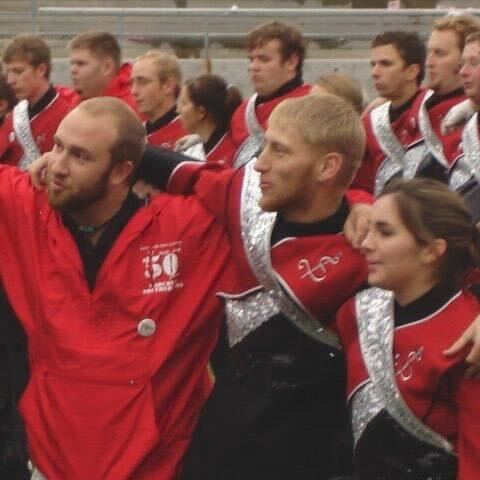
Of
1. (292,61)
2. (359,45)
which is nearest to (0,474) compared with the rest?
(292,61)

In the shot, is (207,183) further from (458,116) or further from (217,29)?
(217,29)

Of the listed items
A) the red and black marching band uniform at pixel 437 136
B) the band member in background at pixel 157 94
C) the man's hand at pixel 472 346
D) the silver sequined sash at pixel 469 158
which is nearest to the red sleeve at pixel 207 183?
the man's hand at pixel 472 346

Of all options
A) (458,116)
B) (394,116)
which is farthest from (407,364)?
(394,116)

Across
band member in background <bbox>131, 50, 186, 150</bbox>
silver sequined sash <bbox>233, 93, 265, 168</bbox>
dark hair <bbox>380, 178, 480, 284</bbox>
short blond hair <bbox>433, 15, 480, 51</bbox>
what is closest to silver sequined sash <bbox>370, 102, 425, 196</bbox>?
short blond hair <bbox>433, 15, 480, 51</bbox>

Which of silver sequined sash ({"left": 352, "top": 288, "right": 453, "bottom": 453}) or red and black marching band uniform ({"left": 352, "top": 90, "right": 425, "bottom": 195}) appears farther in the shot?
red and black marching band uniform ({"left": 352, "top": 90, "right": 425, "bottom": 195})

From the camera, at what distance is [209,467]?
3.21m

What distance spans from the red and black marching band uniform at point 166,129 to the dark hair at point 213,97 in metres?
0.14

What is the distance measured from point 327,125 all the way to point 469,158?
48.3 inches

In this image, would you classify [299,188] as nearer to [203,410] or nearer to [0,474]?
[203,410]

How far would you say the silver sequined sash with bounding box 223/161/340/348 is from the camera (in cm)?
312

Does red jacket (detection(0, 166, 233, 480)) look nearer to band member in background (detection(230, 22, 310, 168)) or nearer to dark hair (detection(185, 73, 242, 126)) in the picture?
band member in background (detection(230, 22, 310, 168))

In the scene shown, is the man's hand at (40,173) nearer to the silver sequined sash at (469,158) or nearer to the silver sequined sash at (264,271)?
the silver sequined sash at (264,271)

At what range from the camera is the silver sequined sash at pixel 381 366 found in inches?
112

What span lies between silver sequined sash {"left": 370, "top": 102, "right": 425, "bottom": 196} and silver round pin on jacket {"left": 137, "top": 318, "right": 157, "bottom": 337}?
7.38 ft
